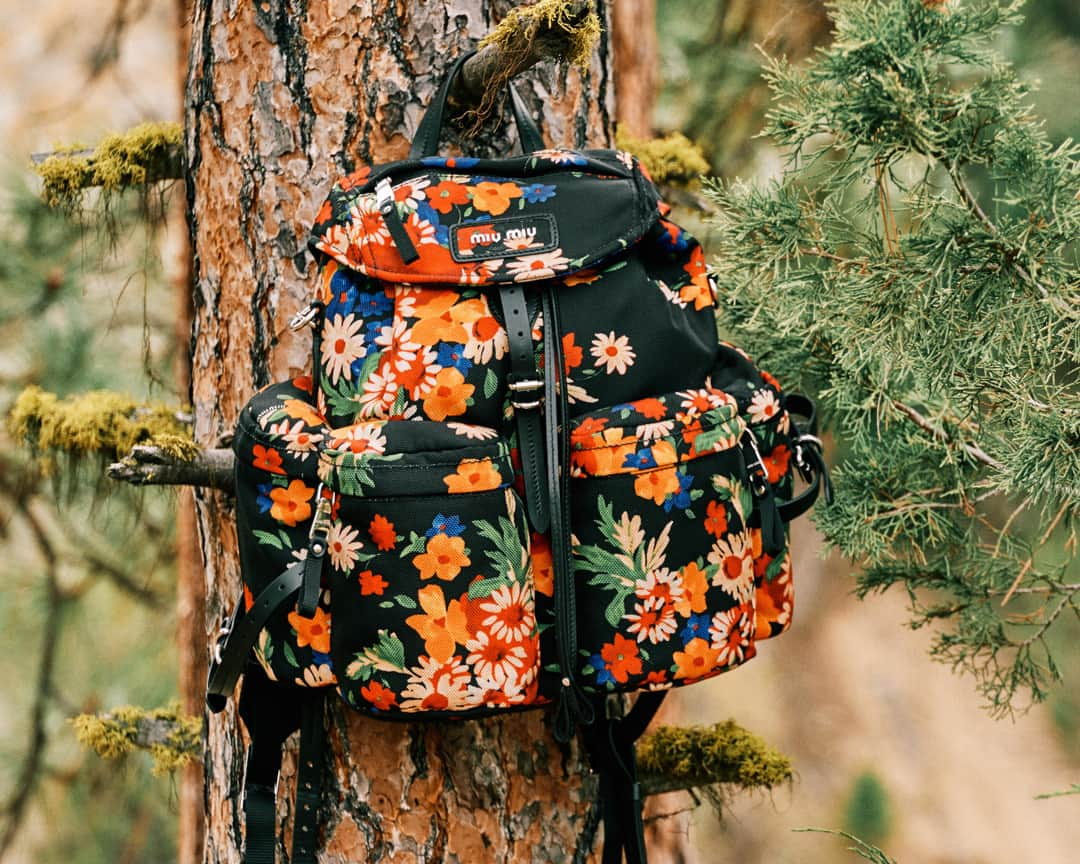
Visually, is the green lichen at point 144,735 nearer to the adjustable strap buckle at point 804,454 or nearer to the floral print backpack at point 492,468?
the floral print backpack at point 492,468

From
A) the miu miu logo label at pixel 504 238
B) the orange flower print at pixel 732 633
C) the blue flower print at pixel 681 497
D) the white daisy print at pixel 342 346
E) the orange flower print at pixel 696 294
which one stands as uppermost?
the miu miu logo label at pixel 504 238

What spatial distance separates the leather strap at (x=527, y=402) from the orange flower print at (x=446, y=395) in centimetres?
4

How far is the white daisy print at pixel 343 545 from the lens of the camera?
0.80 meters

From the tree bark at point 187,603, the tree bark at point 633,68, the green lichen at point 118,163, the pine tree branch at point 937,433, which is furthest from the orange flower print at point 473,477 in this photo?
the tree bark at point 633,68

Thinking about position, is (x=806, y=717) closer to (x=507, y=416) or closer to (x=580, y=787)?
(x=580, y=787)

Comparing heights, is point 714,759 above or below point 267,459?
below

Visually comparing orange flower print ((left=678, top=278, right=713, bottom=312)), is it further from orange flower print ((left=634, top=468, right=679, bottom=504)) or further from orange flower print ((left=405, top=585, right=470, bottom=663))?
orange flower print ((left=405, top=585, right=470, bottom=663))

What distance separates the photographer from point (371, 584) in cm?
80

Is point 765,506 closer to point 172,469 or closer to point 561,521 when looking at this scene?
point 561,521

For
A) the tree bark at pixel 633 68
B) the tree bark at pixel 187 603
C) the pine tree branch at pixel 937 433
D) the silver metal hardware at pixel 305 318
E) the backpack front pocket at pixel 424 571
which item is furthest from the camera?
the tree bark at pixel 633 68

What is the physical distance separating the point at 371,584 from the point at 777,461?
0.43m

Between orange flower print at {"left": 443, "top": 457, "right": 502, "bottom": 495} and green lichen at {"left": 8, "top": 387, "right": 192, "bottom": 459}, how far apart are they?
59 cm

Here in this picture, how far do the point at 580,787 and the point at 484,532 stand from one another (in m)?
0.43

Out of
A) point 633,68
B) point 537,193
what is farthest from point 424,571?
point 633,68
